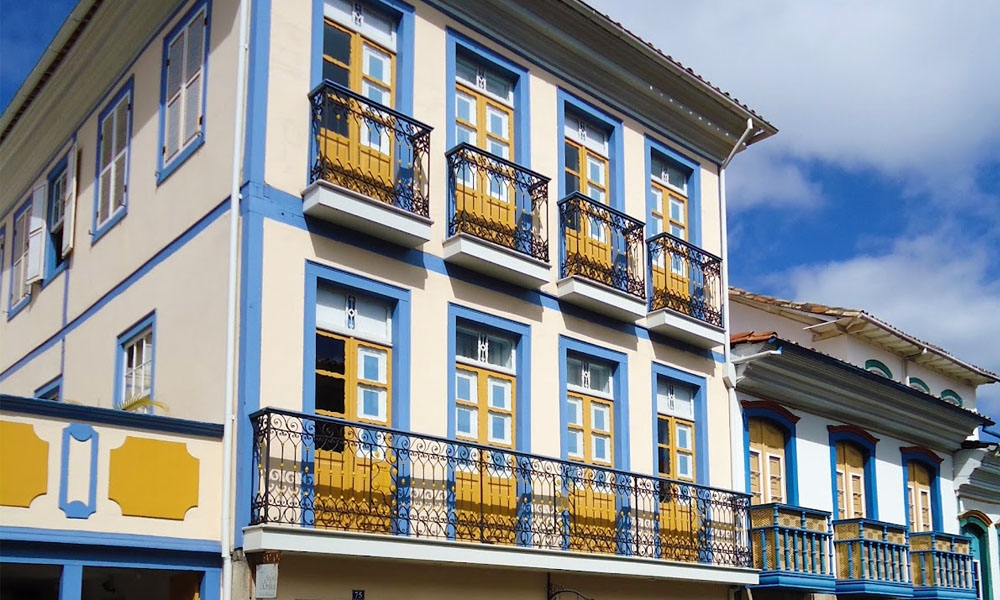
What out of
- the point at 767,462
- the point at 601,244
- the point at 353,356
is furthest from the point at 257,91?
the point at 767,462

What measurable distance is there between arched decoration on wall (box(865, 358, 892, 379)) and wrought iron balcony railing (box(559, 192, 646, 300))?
28.7 feet

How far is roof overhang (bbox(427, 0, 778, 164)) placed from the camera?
15477mm

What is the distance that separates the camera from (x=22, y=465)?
10.4m

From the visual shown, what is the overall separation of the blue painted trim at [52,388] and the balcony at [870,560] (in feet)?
37.7

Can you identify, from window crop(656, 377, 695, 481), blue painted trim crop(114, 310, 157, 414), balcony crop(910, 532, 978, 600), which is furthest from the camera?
balcony crop(910, 532, 978, 600)

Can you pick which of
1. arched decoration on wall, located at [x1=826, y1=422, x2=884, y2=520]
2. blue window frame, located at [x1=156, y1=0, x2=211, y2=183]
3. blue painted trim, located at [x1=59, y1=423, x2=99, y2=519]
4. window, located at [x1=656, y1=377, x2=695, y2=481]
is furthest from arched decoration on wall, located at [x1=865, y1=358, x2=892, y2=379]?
blue painted trim, located at [x1=59, y1=423, x2=99, y2=519]

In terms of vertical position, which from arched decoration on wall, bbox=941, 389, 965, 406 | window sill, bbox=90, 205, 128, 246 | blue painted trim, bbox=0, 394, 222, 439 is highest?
window sill, bbox=90, 205, 128, 246

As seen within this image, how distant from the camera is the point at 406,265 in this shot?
44.4 feet

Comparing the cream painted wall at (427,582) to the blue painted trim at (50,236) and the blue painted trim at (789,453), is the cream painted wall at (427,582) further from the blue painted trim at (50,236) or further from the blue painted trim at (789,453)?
the blue painted trim at (50,236)

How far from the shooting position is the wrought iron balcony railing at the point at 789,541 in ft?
56.4

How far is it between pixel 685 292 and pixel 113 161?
25.8ft

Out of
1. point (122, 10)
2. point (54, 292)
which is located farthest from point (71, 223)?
point (122, 10)

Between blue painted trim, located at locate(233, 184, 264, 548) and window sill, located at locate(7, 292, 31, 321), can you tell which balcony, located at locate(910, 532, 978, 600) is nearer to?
blue painted trim, located at locate(233, 184, 264, 548)

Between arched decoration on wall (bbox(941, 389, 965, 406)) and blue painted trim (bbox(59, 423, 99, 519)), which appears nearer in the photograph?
blue painted trim (bbox(59, 423, 99, 519))
